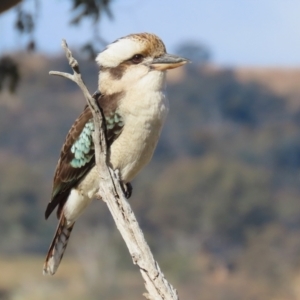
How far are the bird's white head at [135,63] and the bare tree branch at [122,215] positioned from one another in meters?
0.60

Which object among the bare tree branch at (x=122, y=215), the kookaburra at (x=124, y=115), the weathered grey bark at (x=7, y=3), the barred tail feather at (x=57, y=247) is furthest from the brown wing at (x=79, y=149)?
the weathered grey bark at (x=7, y=3)

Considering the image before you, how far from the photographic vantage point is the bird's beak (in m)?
4.91

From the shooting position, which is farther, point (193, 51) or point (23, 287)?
point (193, 51)

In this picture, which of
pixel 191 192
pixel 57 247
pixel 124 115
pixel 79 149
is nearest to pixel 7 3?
pixel 57 247

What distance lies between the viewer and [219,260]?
32.8 meters

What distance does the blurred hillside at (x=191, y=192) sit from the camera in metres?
28.2

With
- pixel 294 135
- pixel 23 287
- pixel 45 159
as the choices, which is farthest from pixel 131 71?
pixel 294 135

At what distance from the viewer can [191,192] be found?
35.8m

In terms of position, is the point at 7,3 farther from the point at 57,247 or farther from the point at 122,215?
the point at 122,215

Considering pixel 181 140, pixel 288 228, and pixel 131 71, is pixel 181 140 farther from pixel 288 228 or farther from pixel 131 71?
pixel 131 71

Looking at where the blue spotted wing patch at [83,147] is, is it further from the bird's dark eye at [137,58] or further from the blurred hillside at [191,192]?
the blurred hillside at [191,192]

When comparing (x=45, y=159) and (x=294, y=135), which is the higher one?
(x=294, y=135)

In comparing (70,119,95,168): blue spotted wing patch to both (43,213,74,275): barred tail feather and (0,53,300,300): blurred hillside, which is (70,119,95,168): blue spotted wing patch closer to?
(43,213,74,275): barred tail feather

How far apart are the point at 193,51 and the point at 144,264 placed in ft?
146
